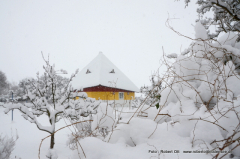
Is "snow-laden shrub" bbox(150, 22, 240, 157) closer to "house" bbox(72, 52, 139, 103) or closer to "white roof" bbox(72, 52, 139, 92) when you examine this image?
"house" bbox(72, 52, 139, 103)

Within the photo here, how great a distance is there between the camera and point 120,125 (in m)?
1.11

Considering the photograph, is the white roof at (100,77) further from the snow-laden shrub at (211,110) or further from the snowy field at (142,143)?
the snowy field at (142,143)

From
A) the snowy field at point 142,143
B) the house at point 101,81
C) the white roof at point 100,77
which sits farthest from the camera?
the white roof at point 100,77

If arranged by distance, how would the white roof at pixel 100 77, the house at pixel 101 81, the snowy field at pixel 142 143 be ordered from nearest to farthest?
the snowy field at pixel 142 143, the house at pixel 101 81, the white roof at pixel 100 77

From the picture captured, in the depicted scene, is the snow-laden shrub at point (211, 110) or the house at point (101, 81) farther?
the house at point (101, 81)

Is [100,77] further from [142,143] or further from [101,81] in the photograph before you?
[142,143]

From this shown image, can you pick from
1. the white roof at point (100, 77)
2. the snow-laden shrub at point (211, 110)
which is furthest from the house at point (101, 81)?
the snow-laden shrub at point (211, 110)

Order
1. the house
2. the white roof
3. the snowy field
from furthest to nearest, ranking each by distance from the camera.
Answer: the white roof, the house, the snowy field

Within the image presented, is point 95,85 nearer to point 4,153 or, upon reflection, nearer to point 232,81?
point 4,153

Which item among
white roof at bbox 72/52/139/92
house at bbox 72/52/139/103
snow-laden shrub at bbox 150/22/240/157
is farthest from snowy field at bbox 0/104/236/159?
white roof at bbox 72/52/139/92

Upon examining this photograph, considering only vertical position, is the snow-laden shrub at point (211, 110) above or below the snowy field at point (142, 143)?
above

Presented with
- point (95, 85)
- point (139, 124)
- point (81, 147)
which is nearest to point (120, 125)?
point (139, 124)

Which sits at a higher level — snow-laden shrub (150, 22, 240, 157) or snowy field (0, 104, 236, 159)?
snow-laden shrub (150, 22, 240, 157)

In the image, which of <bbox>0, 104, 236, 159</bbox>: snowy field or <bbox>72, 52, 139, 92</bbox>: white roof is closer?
<bbox>0, 104, 236, 159</bbox>: snowy field
